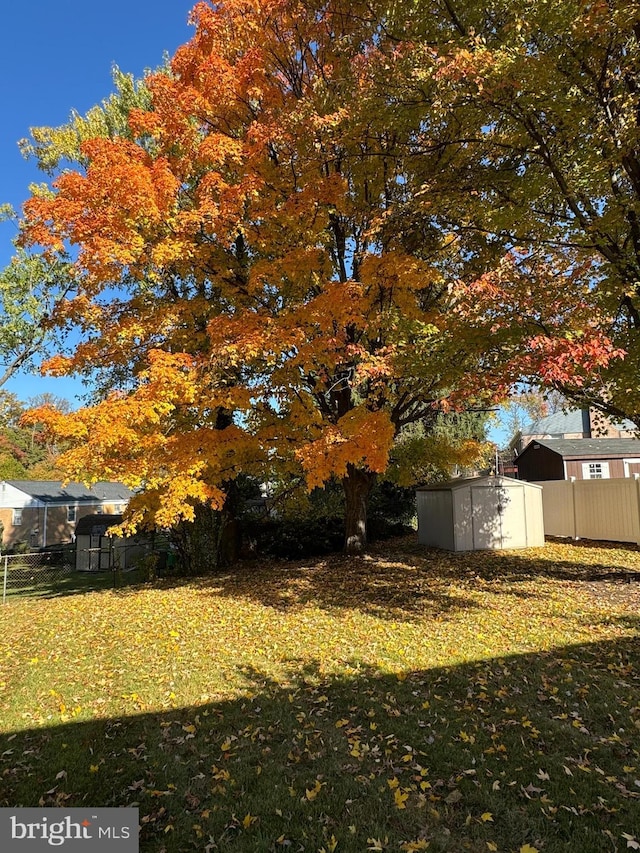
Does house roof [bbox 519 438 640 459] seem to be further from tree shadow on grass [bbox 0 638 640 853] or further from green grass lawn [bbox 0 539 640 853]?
tree shadow on grass [bbox 0 638 640 853]

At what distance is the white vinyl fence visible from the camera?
535 inches

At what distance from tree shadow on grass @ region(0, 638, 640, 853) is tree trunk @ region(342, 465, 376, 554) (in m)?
8.10

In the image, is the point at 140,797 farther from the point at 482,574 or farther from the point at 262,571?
the point at 262,571

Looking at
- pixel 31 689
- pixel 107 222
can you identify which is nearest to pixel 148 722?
pixel 31 689

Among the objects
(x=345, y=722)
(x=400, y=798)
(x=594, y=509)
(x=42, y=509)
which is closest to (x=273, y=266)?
(x=345, y=722)

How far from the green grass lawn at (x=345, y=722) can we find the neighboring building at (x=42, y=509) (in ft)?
83.5

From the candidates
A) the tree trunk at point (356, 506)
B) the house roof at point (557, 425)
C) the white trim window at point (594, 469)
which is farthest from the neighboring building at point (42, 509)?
the house roof at point (557, 425)

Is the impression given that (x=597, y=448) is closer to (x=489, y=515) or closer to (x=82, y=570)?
(x=489, y=515)

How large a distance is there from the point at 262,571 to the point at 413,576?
4.15 m

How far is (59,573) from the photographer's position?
808 inches

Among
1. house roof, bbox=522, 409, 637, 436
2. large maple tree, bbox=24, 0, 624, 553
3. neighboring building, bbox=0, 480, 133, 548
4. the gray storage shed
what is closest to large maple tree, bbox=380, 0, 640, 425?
large maple tree, bbox=24, 0, 624, 553

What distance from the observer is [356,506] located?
13.4m

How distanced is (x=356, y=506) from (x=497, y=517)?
13.1ft

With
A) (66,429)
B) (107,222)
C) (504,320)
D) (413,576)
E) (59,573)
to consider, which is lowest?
(59,573)
